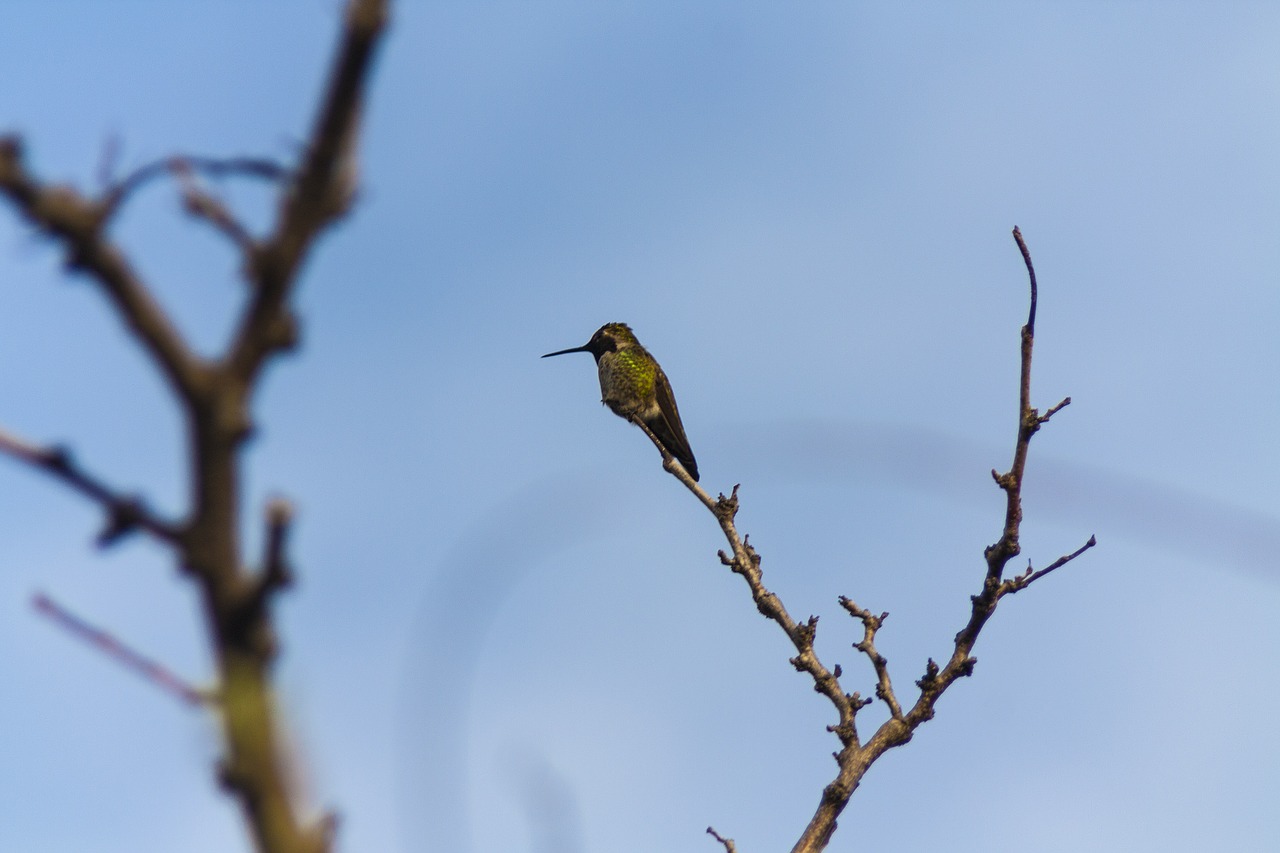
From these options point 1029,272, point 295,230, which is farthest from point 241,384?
point 1029,272

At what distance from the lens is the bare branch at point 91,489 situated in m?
1.41

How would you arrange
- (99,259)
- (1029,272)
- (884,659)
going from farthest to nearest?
(884,659) < (1029,272) < (99,259)

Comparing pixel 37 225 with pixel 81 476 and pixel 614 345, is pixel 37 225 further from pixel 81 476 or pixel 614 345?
pixel 614 345

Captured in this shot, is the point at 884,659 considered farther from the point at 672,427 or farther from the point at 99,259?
the point at 672,427

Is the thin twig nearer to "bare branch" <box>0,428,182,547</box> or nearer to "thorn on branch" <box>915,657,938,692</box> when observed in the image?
"thorn on branch" <box>915,657,938,692</box>

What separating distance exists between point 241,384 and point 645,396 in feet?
39.7

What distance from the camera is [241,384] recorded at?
1315 mm

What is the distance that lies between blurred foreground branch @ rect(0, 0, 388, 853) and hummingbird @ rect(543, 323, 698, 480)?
11.7 metres

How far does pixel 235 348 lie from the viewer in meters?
1.35

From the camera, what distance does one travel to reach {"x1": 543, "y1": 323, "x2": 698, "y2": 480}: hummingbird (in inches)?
525

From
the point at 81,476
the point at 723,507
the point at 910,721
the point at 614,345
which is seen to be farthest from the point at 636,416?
the point at 81,476

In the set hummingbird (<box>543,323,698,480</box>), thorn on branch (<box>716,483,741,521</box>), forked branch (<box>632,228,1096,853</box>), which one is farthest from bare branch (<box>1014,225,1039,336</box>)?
hummingbird (<box>543,323,698,480</box>)

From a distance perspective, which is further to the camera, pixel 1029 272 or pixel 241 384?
pixel 1029 272

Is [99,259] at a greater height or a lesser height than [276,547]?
greater
